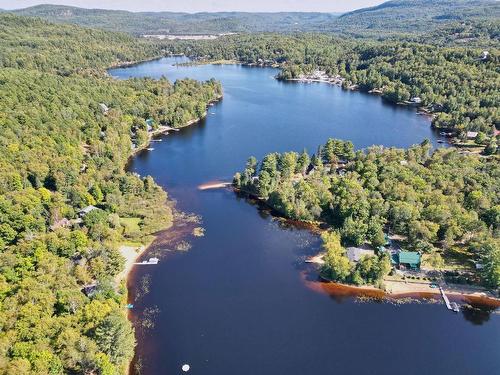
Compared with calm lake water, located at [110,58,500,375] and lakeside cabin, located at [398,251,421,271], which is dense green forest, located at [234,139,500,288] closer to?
lakeside cabin, located at [398,251,421,271]

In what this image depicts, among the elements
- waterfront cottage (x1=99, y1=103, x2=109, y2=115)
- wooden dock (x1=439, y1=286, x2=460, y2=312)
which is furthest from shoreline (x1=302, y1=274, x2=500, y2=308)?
waterfront cottage (x1=99, y1=103, x2=109, y2=115)

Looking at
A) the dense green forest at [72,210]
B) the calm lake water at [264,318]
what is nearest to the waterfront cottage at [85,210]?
the dense green forest at [72,210]

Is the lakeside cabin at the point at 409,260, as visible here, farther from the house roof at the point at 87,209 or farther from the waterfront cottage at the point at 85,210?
the house roof at the point at 87,209

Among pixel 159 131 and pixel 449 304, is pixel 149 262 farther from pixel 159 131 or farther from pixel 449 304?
pixel 159 131

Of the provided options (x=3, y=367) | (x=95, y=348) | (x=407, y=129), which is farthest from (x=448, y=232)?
(x=407, y=129)

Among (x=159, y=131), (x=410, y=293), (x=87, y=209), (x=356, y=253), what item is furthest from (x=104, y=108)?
(x=410, y=293)
